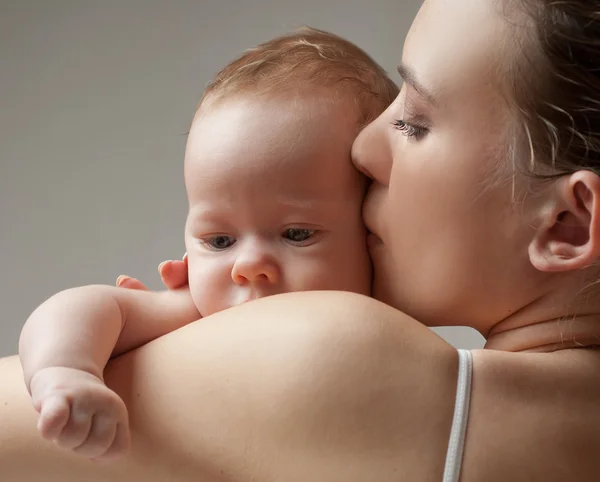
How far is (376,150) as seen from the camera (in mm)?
1081

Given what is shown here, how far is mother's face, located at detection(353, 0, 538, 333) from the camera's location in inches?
37.7

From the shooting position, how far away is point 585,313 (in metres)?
0.98

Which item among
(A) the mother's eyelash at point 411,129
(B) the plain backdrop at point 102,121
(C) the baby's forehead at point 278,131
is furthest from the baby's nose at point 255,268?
(B) the plain backdrop at point 102,121

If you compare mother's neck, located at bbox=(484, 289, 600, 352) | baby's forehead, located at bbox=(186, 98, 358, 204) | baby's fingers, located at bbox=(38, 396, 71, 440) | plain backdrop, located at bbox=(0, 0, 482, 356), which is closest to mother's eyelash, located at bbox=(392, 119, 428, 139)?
baby's forehead, located at bbox=(186, 98, 358, 204)

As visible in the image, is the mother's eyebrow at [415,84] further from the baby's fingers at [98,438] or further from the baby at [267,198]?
the baby's fingers at [98,438]

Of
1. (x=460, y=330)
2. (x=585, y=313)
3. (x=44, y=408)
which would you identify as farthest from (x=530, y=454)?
(x=460, y=330)

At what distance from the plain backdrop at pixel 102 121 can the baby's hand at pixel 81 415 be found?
1.34 meters

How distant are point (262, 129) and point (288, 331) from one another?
0.32 m

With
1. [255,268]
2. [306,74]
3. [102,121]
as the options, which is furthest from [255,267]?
[102,121]

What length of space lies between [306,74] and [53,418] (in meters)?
0.56

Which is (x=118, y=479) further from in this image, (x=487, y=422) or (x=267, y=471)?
(x=487, y=422)

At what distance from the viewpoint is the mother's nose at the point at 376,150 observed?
1071mm

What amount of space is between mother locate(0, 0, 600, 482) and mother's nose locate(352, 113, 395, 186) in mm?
24

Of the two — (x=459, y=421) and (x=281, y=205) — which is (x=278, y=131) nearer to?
(x=281, y=205)
